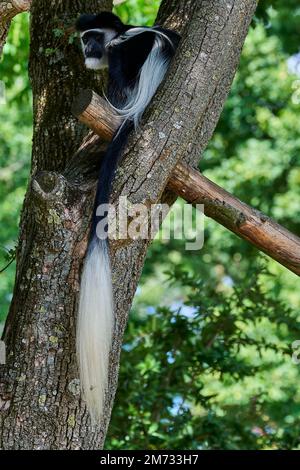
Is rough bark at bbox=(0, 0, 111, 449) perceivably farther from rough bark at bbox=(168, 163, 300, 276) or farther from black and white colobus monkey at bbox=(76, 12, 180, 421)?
rough bark at bbox=(168, 163, 300, 276)

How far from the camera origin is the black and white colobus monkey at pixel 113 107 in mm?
1992

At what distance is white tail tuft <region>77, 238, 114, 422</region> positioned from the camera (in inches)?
77.9

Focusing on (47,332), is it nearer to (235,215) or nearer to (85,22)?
(235,215)

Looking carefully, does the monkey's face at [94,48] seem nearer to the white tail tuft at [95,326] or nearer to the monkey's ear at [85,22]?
the monkey's ear at [85,22]

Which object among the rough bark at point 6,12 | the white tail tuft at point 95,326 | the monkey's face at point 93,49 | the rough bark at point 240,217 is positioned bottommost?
the white tail tuft at point 95,326

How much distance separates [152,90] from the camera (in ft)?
9.74

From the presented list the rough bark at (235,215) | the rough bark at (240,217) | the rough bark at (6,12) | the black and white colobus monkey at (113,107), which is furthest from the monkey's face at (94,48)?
the rough bark at (240,217)

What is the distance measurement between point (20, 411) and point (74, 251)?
0.42 meters

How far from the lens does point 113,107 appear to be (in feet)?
8.70

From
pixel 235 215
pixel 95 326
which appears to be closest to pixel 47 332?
pixel 95 326

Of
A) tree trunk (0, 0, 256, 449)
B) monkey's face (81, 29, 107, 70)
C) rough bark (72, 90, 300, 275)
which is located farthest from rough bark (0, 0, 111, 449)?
monkey's face (81, 29, 107, 70)

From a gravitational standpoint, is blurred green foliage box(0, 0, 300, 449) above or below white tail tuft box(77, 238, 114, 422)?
above

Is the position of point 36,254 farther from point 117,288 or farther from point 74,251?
point 117,288
